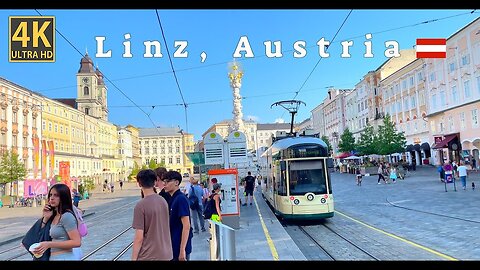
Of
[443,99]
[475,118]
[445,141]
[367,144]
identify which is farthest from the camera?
[367,144]

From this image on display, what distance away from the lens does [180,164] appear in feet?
257

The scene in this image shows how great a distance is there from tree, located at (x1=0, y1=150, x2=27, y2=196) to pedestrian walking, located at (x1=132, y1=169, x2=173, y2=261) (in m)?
30.7

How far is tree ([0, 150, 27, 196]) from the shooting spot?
3092 centimetres

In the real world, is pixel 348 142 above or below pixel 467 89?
below

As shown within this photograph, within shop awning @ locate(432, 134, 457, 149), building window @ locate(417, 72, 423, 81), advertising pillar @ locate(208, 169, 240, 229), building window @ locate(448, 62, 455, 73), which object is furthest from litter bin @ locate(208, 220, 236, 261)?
building window @ locate(417, 72, 423, 81)

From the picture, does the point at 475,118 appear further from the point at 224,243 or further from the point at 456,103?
the point at 224,243

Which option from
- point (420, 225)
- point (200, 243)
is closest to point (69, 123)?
point (200, 243)

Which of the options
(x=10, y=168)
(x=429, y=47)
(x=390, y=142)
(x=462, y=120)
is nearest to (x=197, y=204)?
(x=429, y=47)

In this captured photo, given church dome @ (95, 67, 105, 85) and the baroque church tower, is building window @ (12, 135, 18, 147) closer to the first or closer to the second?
the baroque church tower

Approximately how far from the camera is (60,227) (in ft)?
13.7

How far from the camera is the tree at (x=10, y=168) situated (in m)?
30.9

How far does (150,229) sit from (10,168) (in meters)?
30.8

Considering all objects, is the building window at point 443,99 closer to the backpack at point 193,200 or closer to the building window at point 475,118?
the building window at point 475,118
